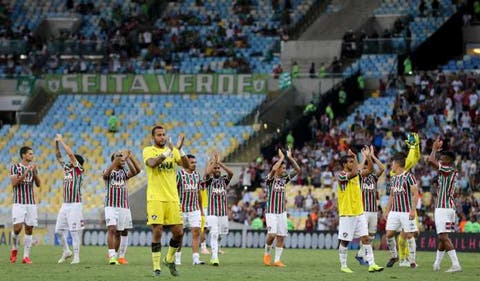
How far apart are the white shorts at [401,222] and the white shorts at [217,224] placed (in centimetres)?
462

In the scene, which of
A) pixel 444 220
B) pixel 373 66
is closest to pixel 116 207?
pixel 444 220

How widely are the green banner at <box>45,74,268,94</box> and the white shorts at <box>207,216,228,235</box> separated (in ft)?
89.8

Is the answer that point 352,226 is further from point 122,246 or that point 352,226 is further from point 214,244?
point 122,246

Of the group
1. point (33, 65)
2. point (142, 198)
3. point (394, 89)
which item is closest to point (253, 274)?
point (142, 198)

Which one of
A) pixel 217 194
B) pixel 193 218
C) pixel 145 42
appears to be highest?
pixel 145 42

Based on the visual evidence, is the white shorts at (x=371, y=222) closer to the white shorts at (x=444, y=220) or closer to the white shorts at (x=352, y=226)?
the white shorts at (x=352, y=226)

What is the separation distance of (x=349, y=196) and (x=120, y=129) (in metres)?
34.0

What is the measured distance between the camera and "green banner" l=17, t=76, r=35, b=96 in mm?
63244

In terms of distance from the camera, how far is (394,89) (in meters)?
57.0

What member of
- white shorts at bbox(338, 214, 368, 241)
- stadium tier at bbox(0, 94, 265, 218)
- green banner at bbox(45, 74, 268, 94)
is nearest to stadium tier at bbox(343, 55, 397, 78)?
green banner at bbox(45, 74, 268, 94)

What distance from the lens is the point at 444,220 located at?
26844mm

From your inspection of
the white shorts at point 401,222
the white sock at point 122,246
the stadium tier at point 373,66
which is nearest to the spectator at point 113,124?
the stadium tier at point 373,66

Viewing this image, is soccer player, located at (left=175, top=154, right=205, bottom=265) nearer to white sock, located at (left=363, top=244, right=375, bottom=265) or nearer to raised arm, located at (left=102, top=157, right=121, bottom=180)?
raised arm, located at (left=102, top=157, right=121, bottom=180)

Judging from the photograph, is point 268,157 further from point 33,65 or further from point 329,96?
point 33,65
